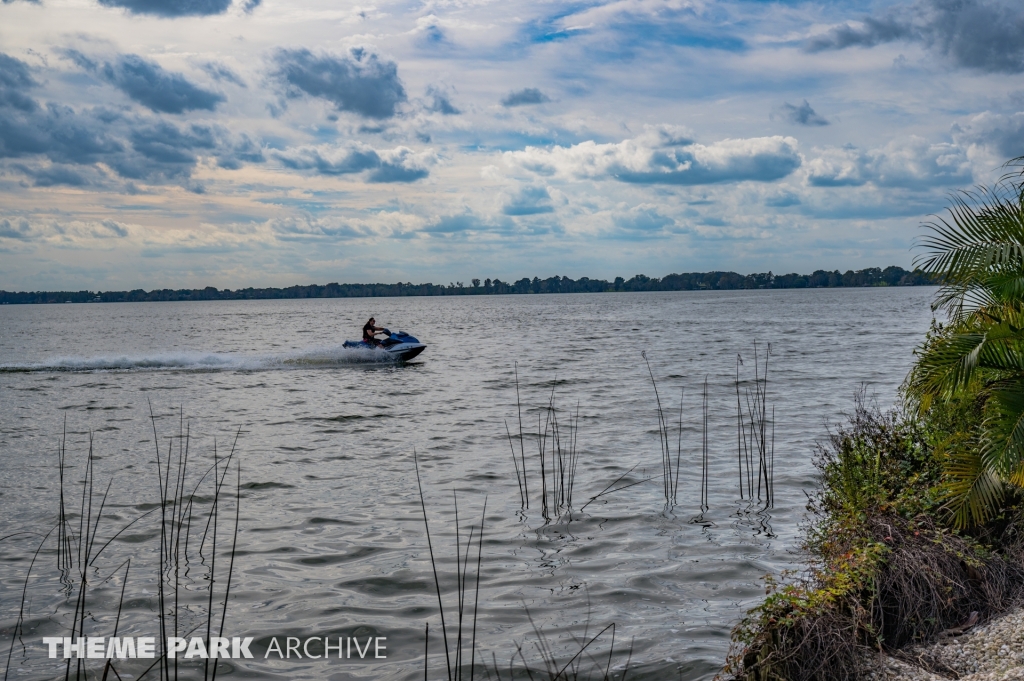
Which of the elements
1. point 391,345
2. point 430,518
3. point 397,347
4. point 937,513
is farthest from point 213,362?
point 937,513

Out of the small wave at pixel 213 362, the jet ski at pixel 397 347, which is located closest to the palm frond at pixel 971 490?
the jet ski at pixel 397 347

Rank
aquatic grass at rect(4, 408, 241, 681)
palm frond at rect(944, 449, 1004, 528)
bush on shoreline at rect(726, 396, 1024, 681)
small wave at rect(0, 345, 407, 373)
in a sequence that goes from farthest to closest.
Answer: small wave at rect(0, 345, 407, 373) → palm frond at rect(944, 449, 1004, 528) → aquatic grass at rect(4, 408, 241, 681) → bush on shoreline at rect(726, 396, 1024, 681)

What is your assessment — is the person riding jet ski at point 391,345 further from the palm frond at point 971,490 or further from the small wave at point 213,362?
the palm frond at point 971,490

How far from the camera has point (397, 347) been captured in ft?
121

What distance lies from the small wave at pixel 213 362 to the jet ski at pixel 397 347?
0.11 meters

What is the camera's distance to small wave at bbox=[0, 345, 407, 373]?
37.6 meters

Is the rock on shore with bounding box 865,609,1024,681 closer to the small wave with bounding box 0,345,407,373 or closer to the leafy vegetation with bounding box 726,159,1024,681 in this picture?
the leafy vegetation with bounding box 726,159,1024,681

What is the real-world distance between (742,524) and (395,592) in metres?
4.71

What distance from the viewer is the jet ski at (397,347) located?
3689 centimetres

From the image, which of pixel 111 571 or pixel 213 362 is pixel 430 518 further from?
pixel 213 362

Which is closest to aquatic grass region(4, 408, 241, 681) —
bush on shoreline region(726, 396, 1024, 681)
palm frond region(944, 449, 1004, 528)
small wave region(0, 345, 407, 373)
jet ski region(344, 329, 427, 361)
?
bush on shoreline region(726, 396, 1024, 681)

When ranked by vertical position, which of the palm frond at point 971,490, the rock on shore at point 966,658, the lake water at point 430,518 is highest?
the palm frond at point 971,490

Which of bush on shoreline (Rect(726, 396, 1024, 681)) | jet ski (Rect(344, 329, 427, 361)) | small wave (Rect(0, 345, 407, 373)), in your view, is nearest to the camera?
bush on shoreline (Rect(726, 396, 1024, 681))

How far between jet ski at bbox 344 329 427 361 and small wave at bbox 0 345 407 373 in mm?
105
